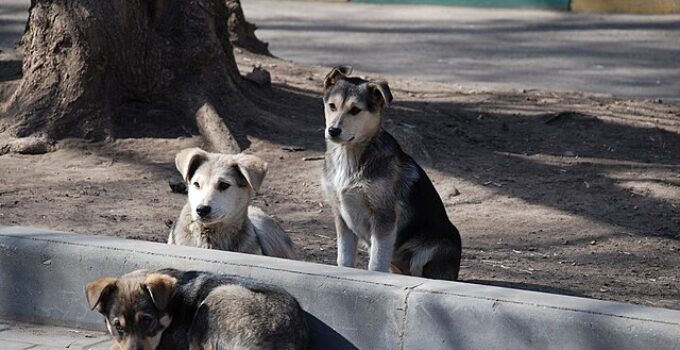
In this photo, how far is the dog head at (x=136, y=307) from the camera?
6.06m

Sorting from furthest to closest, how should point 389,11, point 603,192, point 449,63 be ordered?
point 389,11, point 449,63, point 603,192

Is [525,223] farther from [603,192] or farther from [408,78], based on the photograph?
[408,78]

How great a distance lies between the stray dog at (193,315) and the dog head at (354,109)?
1.56 m

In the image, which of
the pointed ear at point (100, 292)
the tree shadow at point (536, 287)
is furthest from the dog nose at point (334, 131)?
the pointed ear at point (100, 292)

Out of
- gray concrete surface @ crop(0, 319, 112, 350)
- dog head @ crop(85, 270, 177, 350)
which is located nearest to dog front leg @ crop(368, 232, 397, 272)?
gray concrete surface @ crop(0, 319, 112, 350)

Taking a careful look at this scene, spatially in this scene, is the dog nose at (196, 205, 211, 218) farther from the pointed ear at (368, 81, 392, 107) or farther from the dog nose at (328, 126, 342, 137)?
the pointed ear at (368, 81, 392, 107)

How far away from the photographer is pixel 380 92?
7.64 meters

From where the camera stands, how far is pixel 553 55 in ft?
56.8

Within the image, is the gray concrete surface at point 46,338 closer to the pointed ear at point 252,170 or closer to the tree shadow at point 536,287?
the pointed ear at point 252,170

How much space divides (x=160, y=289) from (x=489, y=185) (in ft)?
14.7

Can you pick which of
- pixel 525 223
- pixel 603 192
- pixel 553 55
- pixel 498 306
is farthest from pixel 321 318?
pixel 553 55

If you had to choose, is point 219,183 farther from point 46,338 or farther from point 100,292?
point 100,292

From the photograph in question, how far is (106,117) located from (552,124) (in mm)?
4165

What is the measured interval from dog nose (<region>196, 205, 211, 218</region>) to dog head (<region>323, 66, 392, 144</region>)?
91 centimetres
